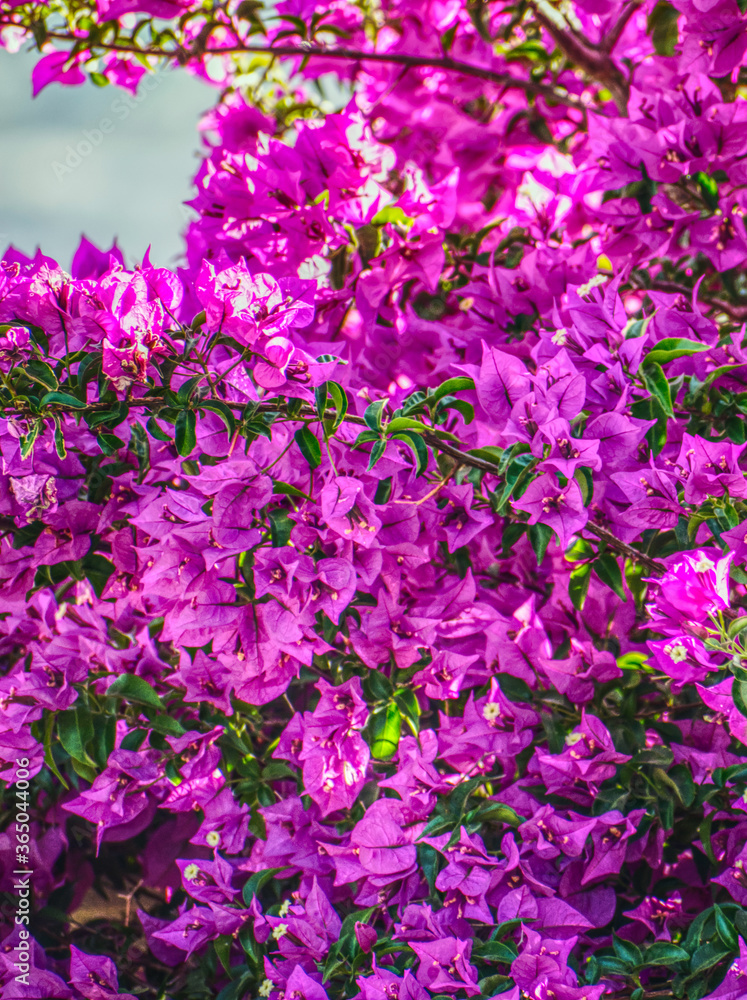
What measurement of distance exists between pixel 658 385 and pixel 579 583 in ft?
0.75

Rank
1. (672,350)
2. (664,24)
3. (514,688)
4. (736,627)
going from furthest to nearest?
(664,24) < (514,688) < (672,350) < (736,627)

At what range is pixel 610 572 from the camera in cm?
85

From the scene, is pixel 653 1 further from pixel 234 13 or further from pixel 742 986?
pixel 742 986

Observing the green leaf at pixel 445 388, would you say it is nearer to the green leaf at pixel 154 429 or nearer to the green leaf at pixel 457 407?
the green leaf at pixel 457 407

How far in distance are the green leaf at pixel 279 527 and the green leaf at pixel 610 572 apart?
0.34 metres

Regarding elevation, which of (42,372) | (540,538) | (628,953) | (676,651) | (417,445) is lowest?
(628,953)

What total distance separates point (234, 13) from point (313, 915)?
133 cm

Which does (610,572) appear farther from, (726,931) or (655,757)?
(726,931)

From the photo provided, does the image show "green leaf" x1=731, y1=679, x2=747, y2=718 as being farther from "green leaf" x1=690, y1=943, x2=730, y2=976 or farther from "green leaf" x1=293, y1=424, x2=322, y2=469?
"green leaf" x1=293, y1=424, x2=322, y2=469

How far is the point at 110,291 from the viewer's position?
0.75 m

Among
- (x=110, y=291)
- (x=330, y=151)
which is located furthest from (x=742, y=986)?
(x=330, y=151)

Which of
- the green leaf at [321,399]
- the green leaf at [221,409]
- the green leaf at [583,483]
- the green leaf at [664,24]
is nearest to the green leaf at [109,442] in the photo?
the green leaf at [221,409]

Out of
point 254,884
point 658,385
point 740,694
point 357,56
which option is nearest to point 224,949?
point 254,884

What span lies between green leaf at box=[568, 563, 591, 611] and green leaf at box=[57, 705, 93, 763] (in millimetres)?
540
